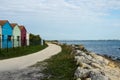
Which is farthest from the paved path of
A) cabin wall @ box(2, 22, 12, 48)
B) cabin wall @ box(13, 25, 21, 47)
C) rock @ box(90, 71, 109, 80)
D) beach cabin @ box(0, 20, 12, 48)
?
cabin wall @ box(13, 25, 21, 47)

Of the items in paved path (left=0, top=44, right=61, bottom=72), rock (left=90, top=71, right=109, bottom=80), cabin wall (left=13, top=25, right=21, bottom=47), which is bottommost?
paved path (left=0, top=44, right=61, bottom=72)

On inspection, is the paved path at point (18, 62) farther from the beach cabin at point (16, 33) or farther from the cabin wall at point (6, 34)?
the beach cabin at point (16, 33)

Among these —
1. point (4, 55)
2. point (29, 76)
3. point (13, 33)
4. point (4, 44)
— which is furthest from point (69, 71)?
point (13, 33)

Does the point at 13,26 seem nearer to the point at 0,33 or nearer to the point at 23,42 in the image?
the point at 23,42

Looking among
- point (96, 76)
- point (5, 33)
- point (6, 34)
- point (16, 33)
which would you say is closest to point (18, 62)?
point (96, 76)

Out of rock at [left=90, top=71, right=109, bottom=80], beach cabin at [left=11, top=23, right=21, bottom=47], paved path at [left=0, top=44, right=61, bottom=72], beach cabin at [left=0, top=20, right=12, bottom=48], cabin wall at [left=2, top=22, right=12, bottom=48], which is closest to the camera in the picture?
rock at [left=90, top=71, right=109, bottom=80]

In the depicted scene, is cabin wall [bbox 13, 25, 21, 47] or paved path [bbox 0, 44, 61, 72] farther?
cabin wall [bbox 13, 25, 21, 47]

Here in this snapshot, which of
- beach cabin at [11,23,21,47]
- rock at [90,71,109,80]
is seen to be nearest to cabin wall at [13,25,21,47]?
beach cabin at [11,23,21,47]

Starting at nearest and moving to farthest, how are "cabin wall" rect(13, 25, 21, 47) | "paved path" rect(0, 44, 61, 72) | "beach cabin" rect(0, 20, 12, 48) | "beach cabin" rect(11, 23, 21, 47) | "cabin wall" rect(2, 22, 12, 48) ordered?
"paved path" rect(0, 44, 61, 72)
"beach cabin" rect(0, 20, 12, 48)
"cabin wall" rect(2, 22, 12, 48)
"cabin wall" rect(13, 25, 21, 47)
"beach cabin" rect(11, 23, 21, 47)

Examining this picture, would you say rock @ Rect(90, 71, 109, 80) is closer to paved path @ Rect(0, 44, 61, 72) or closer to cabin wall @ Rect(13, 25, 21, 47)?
paved path @ Rect(0, 44, 61, 72)

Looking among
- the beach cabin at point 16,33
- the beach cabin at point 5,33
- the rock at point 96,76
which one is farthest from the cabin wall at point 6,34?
the rock at point 96,76

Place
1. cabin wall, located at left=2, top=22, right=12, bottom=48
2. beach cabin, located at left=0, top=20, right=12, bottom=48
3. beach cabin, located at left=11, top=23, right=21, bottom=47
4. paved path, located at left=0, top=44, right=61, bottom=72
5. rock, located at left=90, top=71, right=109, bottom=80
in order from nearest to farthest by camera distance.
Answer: rock, located at left=90, top=71, right=109, bottom=80 → paved path, located at left=0, top=44, right=61, bottom=72 → beach cabin, located at left=0, top=20, right=12, bottom=48 → cabin wall, located at left=2, top=22, right=12, bottom=48 → beach cabin, located at left=11, top=23, right=21, bottom=47

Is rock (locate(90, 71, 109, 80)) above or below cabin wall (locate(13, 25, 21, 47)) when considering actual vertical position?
below

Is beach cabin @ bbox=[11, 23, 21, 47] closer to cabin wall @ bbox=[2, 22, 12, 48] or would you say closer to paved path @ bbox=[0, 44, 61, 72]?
cabin wall @ bbox=[2, 22, 12, 48]
